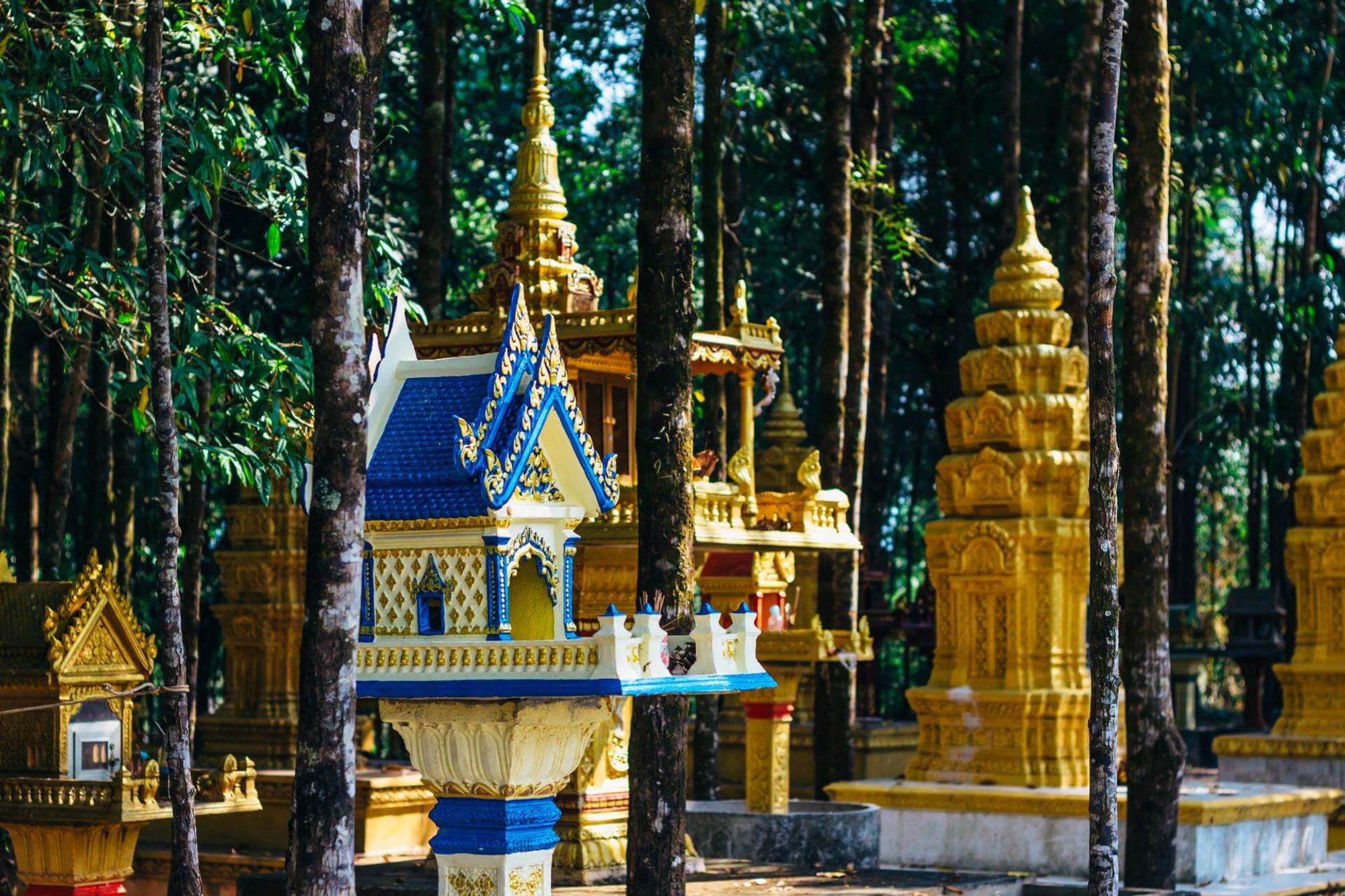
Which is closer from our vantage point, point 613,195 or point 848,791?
point 848,791

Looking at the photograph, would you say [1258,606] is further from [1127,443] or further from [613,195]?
[1127,443]

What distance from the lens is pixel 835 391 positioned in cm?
2256

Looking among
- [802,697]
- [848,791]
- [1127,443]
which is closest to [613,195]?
[802,697]

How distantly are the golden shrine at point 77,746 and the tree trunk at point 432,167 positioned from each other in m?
7.47

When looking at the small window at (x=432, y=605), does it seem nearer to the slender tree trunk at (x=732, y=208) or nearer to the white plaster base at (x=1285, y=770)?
the white plaster base at (x=1285, y=770)

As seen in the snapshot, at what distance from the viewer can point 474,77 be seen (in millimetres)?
34188

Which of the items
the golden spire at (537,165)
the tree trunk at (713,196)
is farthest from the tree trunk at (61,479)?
the tree trunk at (713,196)

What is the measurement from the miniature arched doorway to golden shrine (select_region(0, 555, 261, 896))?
105 inches

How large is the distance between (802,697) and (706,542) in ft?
39.2

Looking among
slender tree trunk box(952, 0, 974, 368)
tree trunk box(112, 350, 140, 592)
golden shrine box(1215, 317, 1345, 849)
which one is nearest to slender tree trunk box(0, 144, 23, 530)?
tree trunk box(112, 350, 140, 592)

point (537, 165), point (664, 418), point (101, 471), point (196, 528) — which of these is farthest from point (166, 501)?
point (101, 471)

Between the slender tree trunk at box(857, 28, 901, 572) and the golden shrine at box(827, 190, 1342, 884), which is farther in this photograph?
the slender tree trunk at box(857, 28, 901, 572)

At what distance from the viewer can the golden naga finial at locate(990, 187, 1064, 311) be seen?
22.7m

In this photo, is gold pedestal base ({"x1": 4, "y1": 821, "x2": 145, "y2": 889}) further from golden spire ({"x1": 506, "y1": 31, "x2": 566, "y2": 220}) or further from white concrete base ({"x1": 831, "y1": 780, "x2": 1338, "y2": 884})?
white concrete base ({"x1": 831, "y1": 780, "x2": 1338, "y2": 884})
